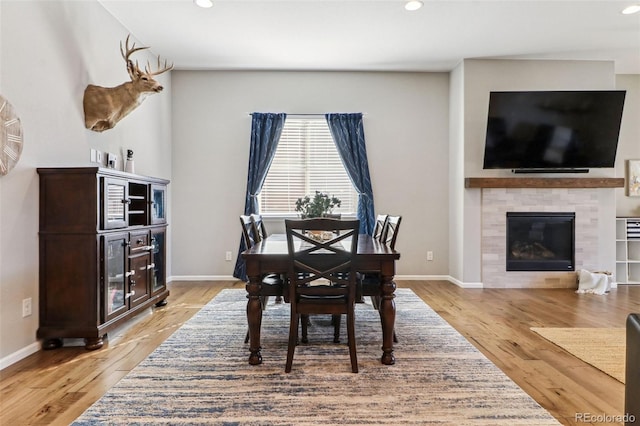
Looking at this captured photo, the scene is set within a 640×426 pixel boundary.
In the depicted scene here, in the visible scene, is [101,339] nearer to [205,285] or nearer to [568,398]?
[205,285]

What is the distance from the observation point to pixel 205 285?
4.84 metres

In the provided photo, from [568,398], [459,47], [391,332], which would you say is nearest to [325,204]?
[391,332]

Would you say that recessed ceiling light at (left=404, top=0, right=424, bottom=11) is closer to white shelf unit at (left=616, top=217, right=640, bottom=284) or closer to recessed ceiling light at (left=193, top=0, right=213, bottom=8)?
recessed ceiling light at (left=193, top=0, right=213, bottom=8)

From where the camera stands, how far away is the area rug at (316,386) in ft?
5.78

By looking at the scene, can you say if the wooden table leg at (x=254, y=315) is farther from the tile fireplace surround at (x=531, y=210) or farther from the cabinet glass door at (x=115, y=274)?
the tile fireplace surround at (x=531, y=210)

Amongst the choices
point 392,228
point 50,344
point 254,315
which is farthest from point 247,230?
point 50,344

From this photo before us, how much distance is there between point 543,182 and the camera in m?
4.62

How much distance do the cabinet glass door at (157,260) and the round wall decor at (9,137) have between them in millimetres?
1354

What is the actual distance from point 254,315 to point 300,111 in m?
3.49

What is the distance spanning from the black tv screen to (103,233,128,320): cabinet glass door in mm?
4100

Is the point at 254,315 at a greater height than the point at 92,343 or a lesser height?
greater

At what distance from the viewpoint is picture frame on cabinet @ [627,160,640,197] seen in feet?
Answer: 16.8

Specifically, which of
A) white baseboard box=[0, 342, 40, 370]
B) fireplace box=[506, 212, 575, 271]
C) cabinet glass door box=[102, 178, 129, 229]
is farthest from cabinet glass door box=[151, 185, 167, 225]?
fireplace box=[506, 212, 575, 271]

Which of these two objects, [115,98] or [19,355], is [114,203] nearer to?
[115,98]
